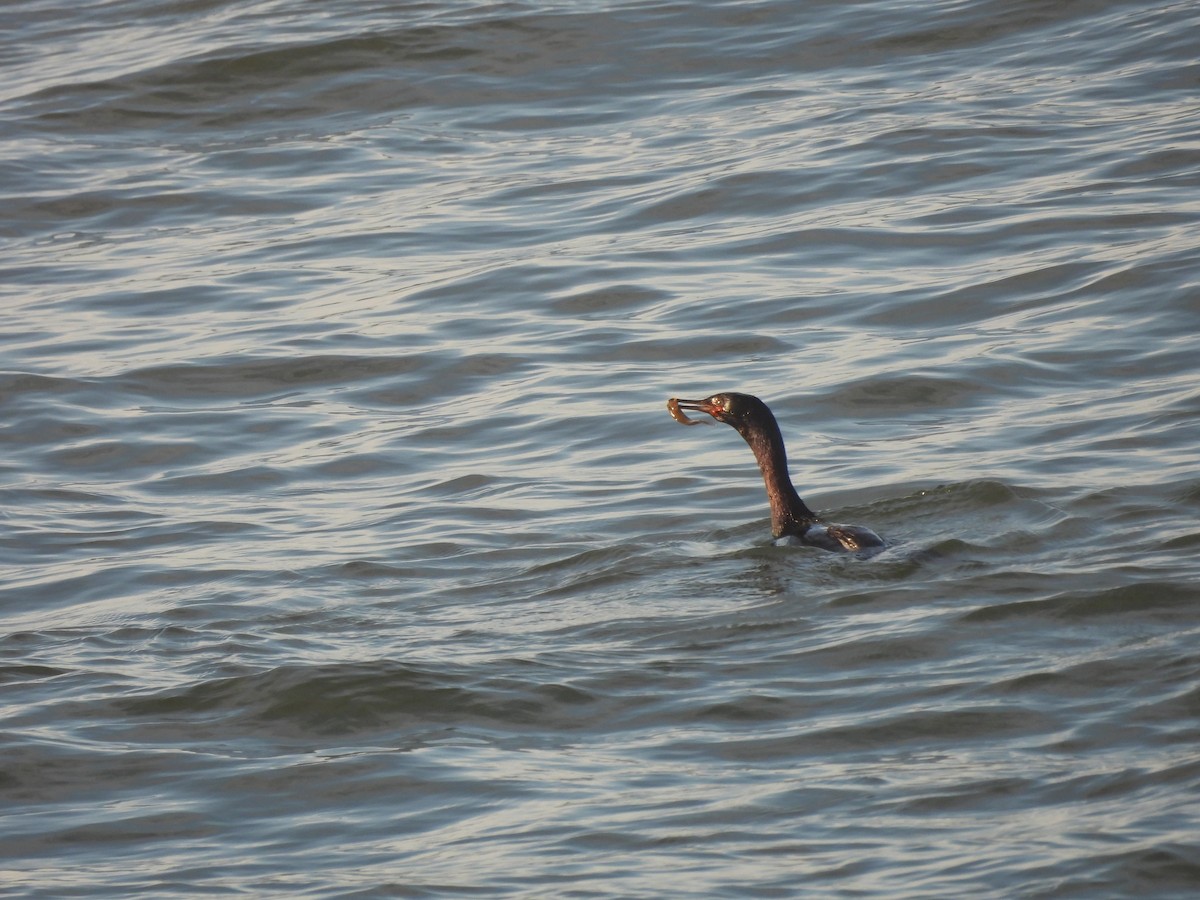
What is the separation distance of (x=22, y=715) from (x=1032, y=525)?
4.54 meters

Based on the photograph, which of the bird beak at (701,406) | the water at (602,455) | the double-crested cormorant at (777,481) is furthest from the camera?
the bird beak at (701,406)

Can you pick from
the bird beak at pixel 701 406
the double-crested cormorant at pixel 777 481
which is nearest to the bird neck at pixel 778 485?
the double-crested cormorant at pixel 777 481

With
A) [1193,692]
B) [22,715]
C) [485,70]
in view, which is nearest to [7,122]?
[485,70]

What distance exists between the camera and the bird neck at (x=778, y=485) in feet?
28.6

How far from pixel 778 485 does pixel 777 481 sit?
0.08 ft

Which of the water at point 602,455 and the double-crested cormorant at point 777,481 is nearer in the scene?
the water at point 602,455

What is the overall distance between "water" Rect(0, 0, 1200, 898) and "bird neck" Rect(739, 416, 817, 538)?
0.17 metres

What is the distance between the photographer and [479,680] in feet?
23.1

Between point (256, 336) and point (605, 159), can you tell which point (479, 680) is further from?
point (605, 159)

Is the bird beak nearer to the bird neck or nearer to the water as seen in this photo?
the bird neck

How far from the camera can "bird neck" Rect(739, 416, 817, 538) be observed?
8.71 metres

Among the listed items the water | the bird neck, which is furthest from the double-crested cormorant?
the water

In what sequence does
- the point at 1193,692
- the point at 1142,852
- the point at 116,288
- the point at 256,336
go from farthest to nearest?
the point at 116,288 → the point at 256,336 → the point at 1193,692 → the point at 1142,852

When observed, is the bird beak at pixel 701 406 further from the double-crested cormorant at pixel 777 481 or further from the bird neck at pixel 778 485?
the bird neck at pixel 778 485
